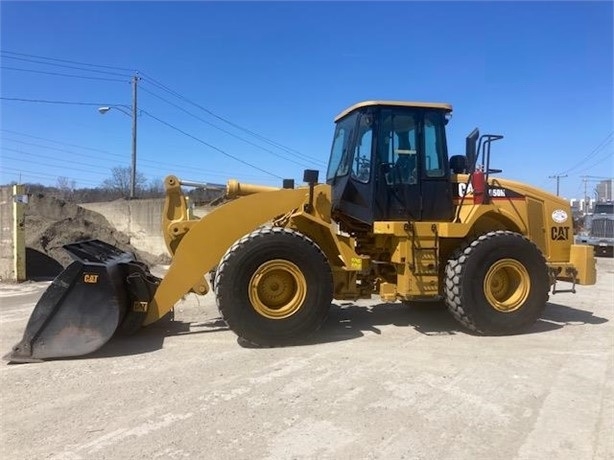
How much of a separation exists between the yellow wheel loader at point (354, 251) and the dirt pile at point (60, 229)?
8055mm

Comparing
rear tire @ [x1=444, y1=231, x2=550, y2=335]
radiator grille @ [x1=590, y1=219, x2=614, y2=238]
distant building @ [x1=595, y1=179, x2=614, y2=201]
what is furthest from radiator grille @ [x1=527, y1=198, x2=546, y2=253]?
distant building @ [x1=595, y1=179, x2=614, y2=201]

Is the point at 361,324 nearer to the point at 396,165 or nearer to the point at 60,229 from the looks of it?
the point at 396,165

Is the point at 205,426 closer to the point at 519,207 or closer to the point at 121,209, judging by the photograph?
the point at 519,207

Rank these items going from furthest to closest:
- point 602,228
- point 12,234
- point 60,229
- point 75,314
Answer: point 602,228 → point 60,229 → point 12,234 → point 75,314

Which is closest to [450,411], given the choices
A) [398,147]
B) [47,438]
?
[47,438]

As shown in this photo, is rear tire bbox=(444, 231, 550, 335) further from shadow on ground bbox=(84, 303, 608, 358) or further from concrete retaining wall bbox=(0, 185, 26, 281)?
concrete retaining wall bbox=(0, 185, 26, 281)

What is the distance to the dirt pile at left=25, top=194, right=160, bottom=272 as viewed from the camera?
14102mm

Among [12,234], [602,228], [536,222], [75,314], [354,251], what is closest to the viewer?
[75,314]

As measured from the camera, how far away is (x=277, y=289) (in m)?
6.21

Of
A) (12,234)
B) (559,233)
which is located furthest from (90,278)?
(12,234)

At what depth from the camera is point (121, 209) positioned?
18.3m

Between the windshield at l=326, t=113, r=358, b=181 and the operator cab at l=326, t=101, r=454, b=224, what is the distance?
36 mm

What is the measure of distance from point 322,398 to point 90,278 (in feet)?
8.95

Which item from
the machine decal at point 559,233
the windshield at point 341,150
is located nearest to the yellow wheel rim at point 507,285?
the machine decal at point 559,233
